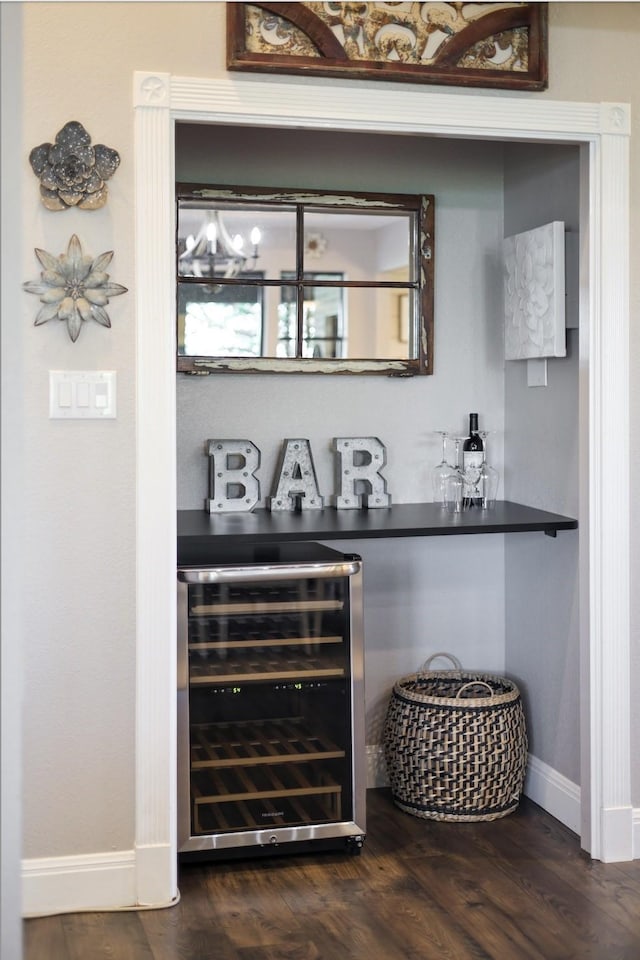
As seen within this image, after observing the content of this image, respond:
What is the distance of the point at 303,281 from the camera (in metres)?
3.51

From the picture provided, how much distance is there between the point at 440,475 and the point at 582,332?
0.81m

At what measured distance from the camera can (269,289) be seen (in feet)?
11.4

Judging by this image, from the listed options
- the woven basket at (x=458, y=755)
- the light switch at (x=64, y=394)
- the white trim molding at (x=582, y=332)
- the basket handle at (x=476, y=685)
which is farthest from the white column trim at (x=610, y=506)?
the light switch at (x=64, y=394)

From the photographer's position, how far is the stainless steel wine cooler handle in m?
2.95

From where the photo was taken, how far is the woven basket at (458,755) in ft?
11.0

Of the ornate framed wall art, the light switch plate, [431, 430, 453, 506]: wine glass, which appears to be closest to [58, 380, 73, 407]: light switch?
the light switch plate

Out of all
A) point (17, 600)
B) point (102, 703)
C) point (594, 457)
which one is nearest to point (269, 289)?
Result: point (594, 457)

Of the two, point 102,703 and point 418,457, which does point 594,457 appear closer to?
point 418,457

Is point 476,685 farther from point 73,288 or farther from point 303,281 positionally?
point 73,288

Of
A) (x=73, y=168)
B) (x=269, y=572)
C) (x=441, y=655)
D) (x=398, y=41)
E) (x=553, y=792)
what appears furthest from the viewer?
(x=441, y=655)

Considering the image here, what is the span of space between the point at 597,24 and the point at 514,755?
2.16m

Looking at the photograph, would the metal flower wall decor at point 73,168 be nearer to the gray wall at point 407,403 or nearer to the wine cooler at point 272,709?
the gray wall at point 407,403

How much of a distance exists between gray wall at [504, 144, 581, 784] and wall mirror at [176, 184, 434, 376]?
34 centimetres

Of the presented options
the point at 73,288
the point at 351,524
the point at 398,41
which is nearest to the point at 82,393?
the point at 73,288
